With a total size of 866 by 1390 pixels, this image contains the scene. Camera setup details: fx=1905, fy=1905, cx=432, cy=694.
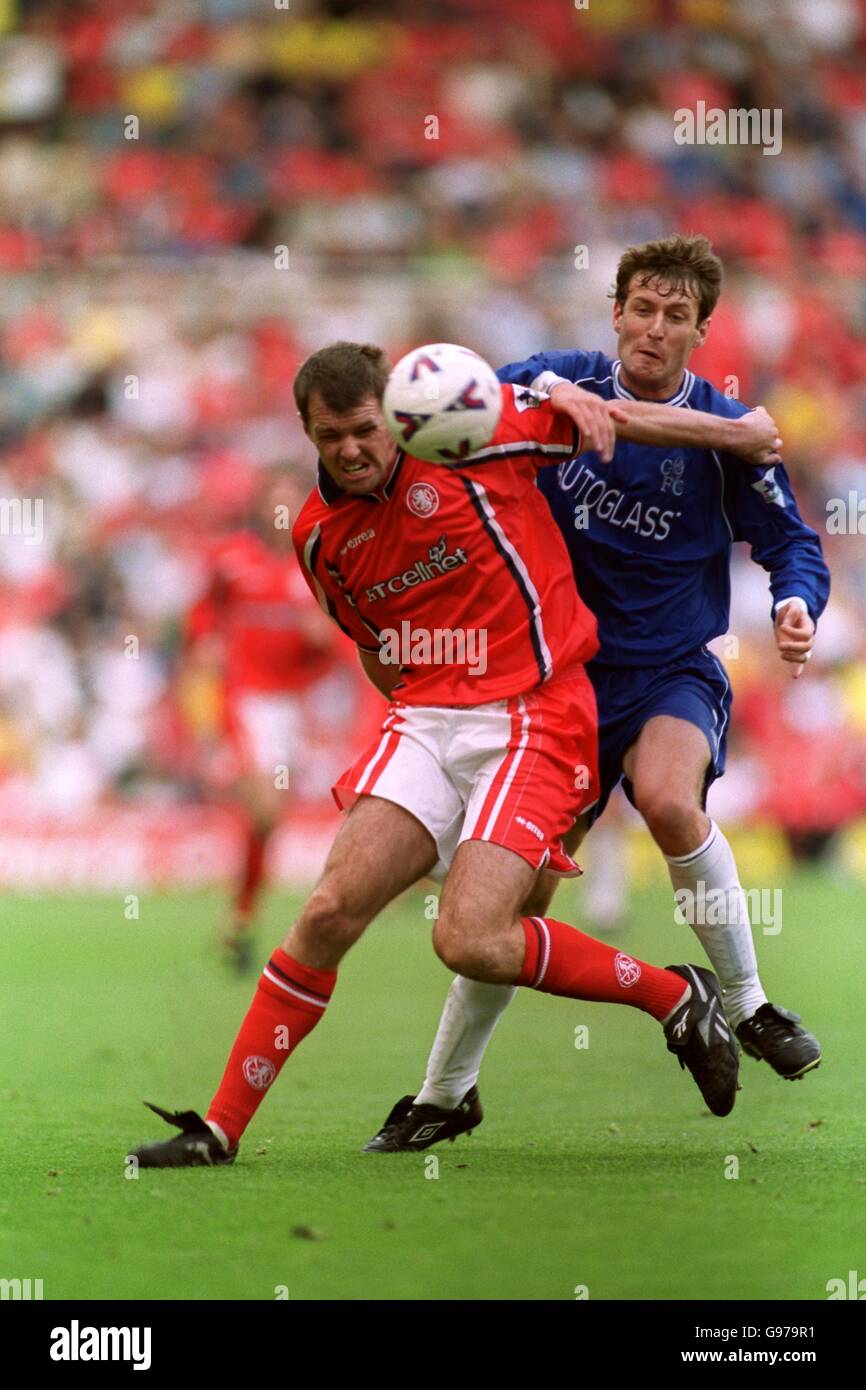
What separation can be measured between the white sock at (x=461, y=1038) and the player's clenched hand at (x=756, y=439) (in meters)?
1.66

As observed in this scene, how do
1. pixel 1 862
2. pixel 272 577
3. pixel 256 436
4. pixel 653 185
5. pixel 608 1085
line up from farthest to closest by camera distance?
pixel 653 185 < pixel 256 436 < pixel 1 862 < pixel 272 577 < pixel 608 1085

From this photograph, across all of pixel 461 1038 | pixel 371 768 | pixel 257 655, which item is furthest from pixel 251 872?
pixel 371 768

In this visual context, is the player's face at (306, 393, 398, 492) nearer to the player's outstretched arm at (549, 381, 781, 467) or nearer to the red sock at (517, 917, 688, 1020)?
the player's outstretched arm at (549, 381, 781, 467)

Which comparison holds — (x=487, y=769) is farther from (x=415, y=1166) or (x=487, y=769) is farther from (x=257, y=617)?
(x=257, y=617)

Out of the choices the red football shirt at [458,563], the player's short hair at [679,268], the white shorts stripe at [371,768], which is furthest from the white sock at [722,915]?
the player's short hair at [679,268]

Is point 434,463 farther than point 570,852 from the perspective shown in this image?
No

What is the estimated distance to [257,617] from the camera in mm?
11328

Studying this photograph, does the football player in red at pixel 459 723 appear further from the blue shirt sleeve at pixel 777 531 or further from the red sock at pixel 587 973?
the blue shirt sleeve at pixel 777 531

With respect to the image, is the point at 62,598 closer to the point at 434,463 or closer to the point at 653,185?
the point at 653,185

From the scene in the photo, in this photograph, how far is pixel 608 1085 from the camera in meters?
6.78

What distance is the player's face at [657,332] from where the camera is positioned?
5523 millimetres

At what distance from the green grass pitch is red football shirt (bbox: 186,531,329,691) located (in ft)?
7.40

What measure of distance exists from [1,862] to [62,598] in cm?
298

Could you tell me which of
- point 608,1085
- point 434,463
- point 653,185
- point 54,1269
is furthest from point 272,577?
point 653,185
